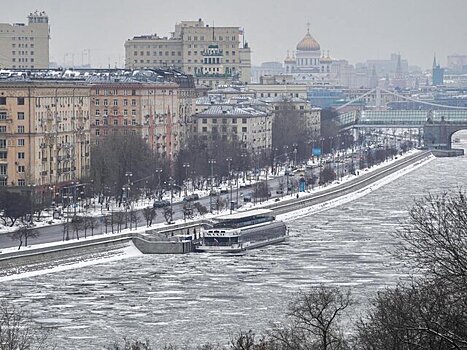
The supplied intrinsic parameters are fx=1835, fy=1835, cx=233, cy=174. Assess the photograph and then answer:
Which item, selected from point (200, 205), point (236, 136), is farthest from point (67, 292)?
point (236, 136)

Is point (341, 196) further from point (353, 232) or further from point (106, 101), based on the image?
point (353, 232)

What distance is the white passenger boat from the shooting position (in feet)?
123

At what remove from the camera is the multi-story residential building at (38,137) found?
46.3m

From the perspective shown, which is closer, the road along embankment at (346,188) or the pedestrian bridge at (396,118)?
the road along embankment at (346,188)

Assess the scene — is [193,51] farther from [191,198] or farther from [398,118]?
[191,198]

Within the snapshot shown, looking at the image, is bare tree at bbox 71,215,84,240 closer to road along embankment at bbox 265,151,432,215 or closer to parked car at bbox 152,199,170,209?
parked car at bbox 152,199,170,209

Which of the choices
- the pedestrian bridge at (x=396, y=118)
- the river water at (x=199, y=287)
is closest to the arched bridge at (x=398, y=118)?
the pedestrian bridge at (x=396, y=118)

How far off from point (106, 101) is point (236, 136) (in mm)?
11879

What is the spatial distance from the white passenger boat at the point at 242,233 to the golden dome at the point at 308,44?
12631 centimetres

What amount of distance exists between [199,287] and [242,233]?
337 inches

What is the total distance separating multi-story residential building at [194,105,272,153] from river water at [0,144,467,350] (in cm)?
2747

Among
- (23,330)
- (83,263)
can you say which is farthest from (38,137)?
(23,330)

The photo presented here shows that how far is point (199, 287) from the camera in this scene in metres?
29.5

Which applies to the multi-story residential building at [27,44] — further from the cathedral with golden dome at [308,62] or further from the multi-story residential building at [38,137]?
the cathedral with golden dome at [308,62]
